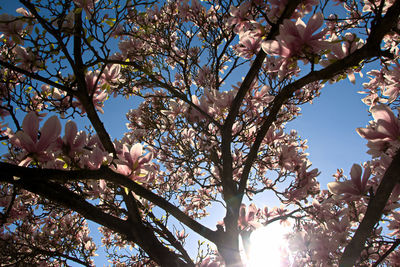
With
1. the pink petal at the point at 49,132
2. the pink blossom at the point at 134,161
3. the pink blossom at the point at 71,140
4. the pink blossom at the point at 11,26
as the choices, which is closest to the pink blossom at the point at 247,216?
the pink blossom at the point at 134,161

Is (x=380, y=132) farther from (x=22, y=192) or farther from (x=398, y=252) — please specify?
(x=22, y=192)

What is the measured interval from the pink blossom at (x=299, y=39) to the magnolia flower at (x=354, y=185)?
27.3 inches

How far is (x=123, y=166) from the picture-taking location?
1.24 metres

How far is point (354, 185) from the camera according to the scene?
129 centimetres

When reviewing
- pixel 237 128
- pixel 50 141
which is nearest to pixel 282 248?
pixel 237 128

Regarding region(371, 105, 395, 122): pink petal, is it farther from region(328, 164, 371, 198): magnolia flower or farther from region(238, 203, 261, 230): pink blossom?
region(238, 203, 261, 230): pink blossom

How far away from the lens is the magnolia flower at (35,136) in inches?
41.3

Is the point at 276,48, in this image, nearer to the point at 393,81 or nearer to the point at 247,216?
the point at 393,81

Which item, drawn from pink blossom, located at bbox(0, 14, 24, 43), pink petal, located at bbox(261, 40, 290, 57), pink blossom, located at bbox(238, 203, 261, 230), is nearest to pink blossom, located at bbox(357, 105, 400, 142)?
pink petal, located at bbox(261, 40, 290, 57)

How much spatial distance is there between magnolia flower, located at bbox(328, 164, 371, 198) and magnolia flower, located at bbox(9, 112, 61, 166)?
4.72 feet

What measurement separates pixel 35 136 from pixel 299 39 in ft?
4.64

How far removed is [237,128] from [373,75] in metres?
1.73

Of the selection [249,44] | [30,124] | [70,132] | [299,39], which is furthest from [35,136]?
[249,44]

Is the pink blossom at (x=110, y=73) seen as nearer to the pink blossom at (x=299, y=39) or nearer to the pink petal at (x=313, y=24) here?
the pink blossom at (x=299, y=39)
